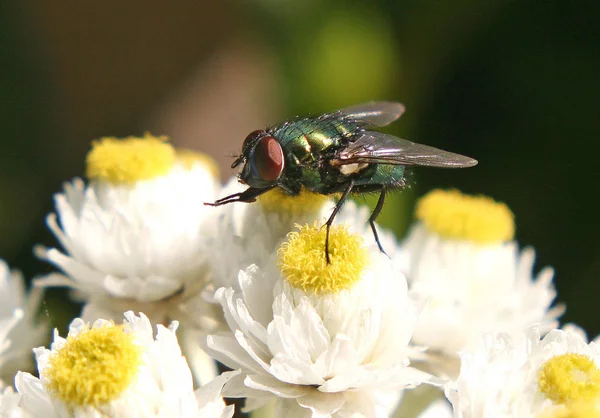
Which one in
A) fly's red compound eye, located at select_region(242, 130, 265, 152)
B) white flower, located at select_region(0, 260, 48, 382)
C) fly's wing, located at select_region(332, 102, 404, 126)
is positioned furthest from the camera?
fly's wing, located at select_region(332, 102, 404, 126)

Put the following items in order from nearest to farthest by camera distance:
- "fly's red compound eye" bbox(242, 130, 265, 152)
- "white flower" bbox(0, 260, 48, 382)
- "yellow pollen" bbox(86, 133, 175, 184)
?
1. "fly's red compound eye" bbox(242, 130, 265, 152)
2. "white flower" bbox(0, 260, 48, 382)
3. "yellow pollen" bbox(86, 133, 175, 184)

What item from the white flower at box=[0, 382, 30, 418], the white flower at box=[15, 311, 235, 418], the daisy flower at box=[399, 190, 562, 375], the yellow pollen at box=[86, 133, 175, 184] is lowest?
the daisy flower at box=[399, 190, 562, 375]

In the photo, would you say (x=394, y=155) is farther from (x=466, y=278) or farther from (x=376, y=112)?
(x=466, y=278)

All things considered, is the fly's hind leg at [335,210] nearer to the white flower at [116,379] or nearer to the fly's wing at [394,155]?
the fly's wing at [394,155]

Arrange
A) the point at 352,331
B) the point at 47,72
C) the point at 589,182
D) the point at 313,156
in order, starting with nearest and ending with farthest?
the point at 352,331 < the point at 313,156 < the point at 589,182 < the point at 47,72

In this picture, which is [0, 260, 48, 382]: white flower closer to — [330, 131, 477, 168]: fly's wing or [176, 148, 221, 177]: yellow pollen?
[176, 148, 221, 177]: yellow pollen

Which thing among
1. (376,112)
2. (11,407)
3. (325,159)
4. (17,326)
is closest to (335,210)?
(325,159)

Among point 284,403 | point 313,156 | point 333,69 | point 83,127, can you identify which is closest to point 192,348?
point 284,403

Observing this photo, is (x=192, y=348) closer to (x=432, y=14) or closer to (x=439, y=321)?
(x=439, y=321)

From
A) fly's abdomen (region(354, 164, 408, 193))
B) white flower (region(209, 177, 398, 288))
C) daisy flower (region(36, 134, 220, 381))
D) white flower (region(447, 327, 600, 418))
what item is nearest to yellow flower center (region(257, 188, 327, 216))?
white flower (region(209, 177, 398, 288))
